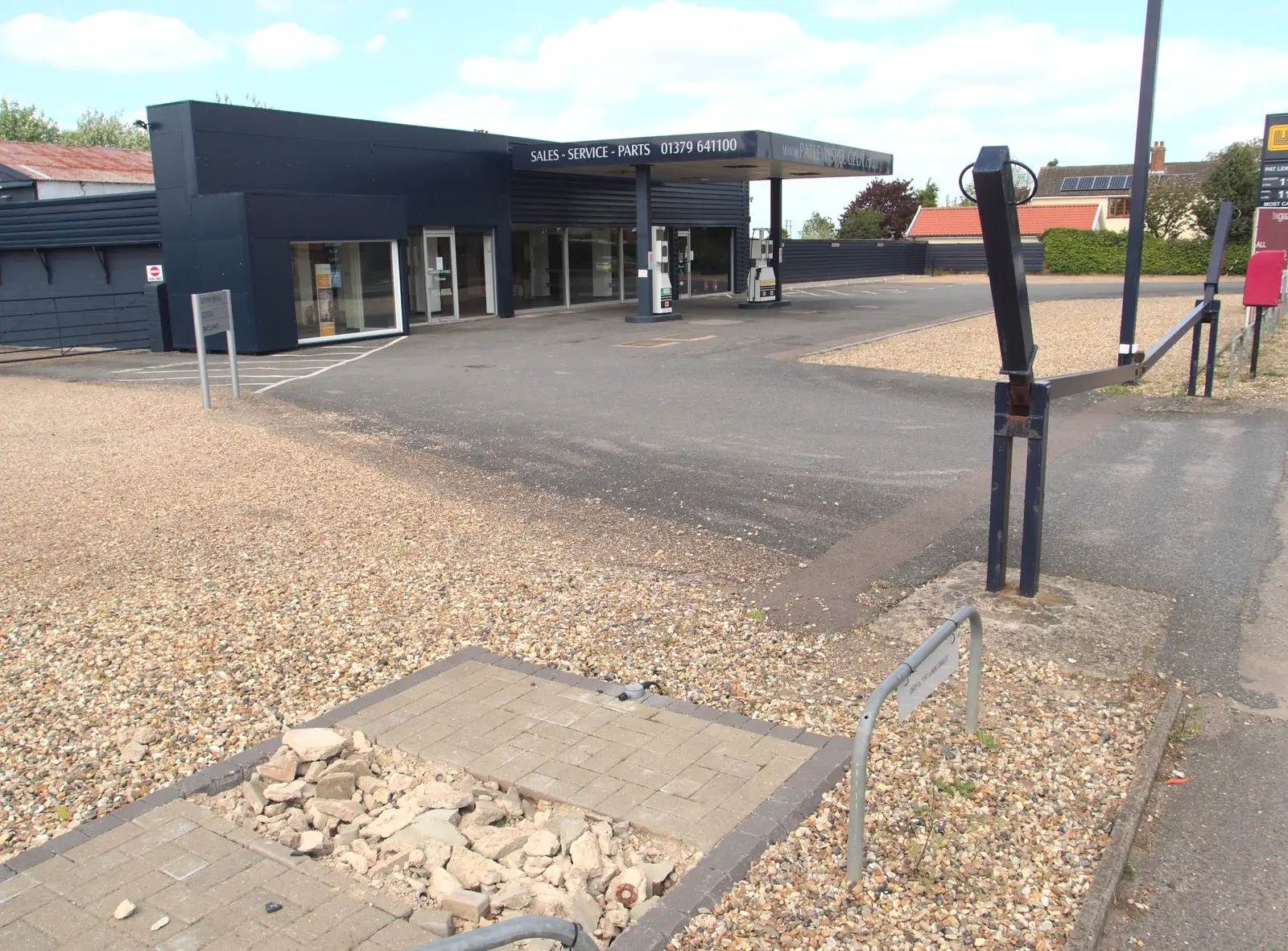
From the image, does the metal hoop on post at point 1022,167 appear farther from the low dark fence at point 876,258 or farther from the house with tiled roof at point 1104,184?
the house with tiled roof at point 1104,184

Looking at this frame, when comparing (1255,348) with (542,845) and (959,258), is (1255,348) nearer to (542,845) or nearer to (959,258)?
(542,845)

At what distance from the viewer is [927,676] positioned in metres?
3.62

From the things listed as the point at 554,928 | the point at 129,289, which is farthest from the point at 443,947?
the point at 129,289

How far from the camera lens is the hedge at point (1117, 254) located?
45875 mm

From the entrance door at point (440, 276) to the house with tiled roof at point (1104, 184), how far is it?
46.5 metres

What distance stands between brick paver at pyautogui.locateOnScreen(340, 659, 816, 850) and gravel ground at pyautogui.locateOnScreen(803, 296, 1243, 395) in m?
11.4

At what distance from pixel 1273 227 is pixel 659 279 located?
486 inches

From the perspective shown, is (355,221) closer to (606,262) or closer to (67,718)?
(606,262)

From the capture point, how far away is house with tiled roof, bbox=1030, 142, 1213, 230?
210 feet

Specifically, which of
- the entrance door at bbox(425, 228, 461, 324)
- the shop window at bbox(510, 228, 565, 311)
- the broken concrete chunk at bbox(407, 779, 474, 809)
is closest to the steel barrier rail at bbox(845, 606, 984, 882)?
the broken concrete chunk at bbox(407, 779, 474, 809)

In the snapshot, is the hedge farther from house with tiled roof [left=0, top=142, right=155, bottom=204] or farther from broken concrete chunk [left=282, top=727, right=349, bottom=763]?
broken concrete chunk [left=282, top=727, right=349, bottom=763]

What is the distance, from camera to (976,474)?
9203 millimetres

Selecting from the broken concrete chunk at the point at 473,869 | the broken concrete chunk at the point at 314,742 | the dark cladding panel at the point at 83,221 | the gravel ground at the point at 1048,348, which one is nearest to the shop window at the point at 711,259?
the gravel ground at the point at 1048,348

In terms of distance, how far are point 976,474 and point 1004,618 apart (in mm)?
3683
